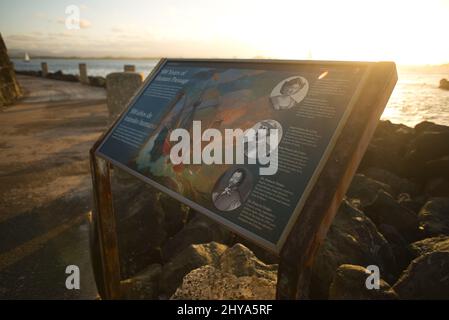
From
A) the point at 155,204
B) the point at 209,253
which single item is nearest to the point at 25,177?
the point at 155,204

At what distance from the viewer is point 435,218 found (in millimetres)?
4297

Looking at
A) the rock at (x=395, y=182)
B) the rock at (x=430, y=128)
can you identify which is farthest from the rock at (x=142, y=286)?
the rock at (x=430, y=128)

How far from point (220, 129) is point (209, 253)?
152 cm

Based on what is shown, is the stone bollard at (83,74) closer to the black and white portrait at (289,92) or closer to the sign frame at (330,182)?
the black and white portrait at (289,92)

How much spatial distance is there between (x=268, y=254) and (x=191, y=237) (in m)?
0.82

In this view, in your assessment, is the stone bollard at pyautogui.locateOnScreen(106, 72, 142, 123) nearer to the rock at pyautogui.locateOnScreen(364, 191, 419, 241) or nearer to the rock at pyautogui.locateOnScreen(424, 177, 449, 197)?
the rock at pyautogui.locateOnScreen(364, 191, 419, 241)

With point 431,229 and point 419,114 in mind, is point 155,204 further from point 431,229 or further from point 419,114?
point 419,114

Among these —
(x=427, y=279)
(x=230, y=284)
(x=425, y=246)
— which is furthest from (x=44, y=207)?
(x=425, y=246)

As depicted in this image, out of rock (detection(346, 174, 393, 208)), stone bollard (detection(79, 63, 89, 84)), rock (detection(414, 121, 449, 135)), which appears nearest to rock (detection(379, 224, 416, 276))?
rock (detection(346, 174, 393, 208))

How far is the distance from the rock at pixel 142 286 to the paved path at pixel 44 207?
28cm

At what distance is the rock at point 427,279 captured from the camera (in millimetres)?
2422

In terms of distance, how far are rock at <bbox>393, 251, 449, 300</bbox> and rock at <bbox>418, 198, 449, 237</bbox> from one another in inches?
67.1

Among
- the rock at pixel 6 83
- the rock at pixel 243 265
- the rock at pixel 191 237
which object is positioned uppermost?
the rock at pixel 6 83
